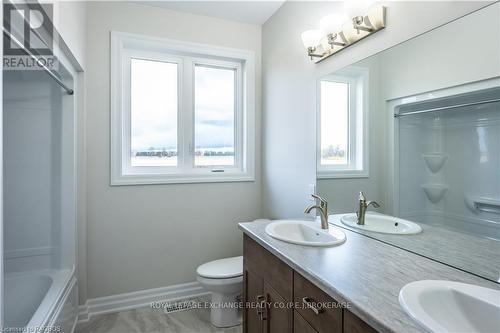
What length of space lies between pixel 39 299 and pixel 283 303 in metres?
1.71

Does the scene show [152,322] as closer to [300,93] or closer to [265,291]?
[265,291]

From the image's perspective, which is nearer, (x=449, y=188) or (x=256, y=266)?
(x=449, y=188)

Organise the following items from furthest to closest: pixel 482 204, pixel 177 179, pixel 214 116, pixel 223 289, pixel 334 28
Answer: pixel 214 116
pixel 177 179
pixel 223 289
pixel 334 28
pixel 482 204

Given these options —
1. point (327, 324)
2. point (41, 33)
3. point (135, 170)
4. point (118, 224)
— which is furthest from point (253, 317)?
point (41, 33)

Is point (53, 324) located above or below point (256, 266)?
below

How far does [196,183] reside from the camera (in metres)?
2.54

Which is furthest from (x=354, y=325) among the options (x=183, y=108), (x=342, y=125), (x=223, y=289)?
(x=183, y=108)

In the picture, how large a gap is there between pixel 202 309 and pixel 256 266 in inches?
42.2

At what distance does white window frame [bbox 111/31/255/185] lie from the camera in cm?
229

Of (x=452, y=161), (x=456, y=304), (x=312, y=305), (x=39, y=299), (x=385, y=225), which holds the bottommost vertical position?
(x=39, y=299)

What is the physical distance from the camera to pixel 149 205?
2391 millimetres

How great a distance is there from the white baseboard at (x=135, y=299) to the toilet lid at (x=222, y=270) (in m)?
0.52

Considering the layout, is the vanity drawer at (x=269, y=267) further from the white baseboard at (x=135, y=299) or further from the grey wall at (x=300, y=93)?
the white baseboard at (x=135, y=299)

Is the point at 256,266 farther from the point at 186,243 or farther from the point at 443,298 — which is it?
the point at 186,243
